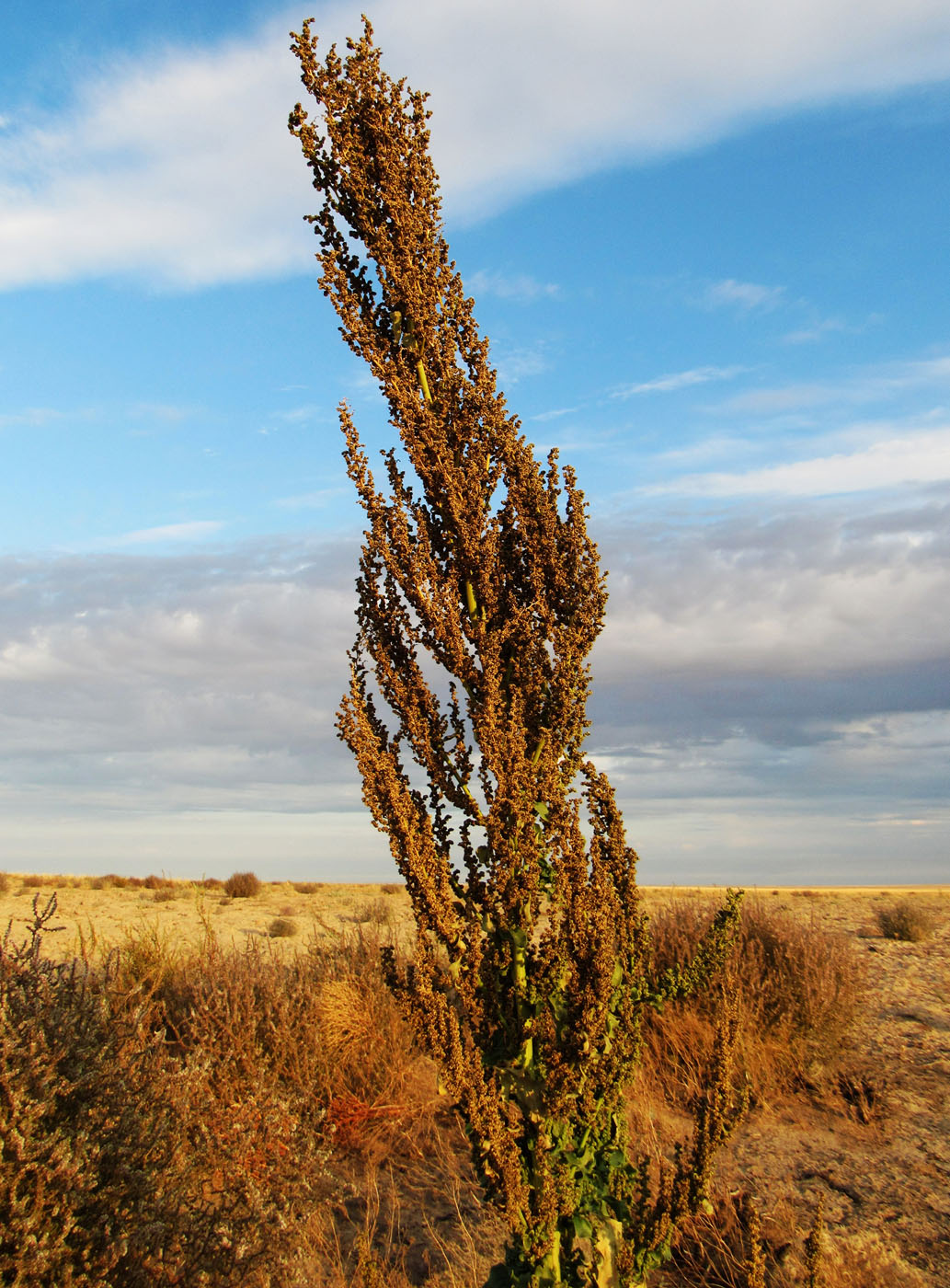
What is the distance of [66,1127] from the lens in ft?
11.7

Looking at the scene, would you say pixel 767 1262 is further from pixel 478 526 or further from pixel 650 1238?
pixel 478 526

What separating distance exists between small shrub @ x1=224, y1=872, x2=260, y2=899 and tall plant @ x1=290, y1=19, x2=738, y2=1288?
84.8ft

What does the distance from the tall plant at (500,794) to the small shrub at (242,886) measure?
84.8 feet

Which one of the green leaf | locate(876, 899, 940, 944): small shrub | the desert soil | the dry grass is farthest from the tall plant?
locate(876, 899, 940, 944): small shrub

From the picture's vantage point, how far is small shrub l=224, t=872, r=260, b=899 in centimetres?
2800

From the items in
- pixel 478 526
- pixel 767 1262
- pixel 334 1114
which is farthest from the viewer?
pixel 334 1114

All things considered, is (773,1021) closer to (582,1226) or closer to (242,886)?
(582,1226)

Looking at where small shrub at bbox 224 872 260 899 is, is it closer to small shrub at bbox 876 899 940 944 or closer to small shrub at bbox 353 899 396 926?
small shrub at bbox 353 899 396 926

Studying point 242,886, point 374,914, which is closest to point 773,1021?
point 374,914

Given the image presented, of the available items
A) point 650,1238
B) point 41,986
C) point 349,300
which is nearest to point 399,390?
point 349,300

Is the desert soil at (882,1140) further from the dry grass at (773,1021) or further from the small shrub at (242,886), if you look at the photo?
the small shrub at (242,886)

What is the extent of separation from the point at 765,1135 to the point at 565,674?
6032 mm

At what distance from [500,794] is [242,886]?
87.9 feet

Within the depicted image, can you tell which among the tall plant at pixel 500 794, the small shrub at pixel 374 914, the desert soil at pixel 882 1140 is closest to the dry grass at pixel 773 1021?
the desert soil at pixel 882 1140
